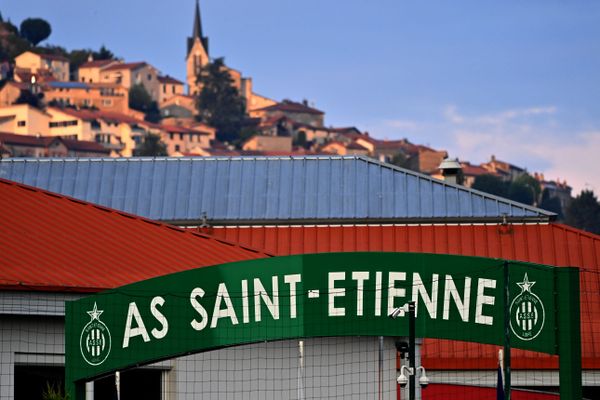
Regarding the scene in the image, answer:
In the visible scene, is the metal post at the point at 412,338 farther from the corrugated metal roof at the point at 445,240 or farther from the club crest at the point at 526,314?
the corrugated metal roof at the point at 445,240

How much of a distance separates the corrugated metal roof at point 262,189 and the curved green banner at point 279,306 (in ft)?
71.0

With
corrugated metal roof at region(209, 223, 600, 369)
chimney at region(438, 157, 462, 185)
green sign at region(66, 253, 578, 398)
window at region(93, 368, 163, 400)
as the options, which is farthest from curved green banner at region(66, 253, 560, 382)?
chimney at region(438, 157, 462, 185)

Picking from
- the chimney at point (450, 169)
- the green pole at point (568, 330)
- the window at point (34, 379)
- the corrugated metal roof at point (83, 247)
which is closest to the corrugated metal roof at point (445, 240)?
the chimney at point (450, 169)

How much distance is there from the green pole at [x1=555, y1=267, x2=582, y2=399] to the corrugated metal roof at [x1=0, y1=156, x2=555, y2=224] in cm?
2200

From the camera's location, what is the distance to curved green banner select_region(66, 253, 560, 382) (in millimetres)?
20625

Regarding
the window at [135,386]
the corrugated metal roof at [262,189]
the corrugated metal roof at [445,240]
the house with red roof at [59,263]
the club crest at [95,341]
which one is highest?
the corrugated metal roof at [262,189]

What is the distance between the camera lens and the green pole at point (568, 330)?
20109 mm

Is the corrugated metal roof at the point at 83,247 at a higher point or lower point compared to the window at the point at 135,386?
higher

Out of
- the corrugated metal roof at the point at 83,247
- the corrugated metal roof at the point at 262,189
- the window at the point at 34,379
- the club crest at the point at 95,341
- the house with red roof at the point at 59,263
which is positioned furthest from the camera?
the corrugated metal roof at the point at 262,189

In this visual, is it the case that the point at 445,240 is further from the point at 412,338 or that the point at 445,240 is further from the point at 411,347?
the point at 412,338

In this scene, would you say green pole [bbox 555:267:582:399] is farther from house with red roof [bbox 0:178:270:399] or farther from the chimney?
the chimney

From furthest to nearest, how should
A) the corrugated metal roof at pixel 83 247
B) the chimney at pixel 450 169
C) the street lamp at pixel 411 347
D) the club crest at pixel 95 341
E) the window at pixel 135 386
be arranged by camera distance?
the chimney at pixel 450 169 → the window at pixel 135 386 → the corrugated metal roof at pixel 83 247 → the club crest at pixel 95 341 → the street lamp at pixel 411 347

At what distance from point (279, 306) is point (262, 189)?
24.1 m

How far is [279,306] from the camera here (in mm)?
20781
